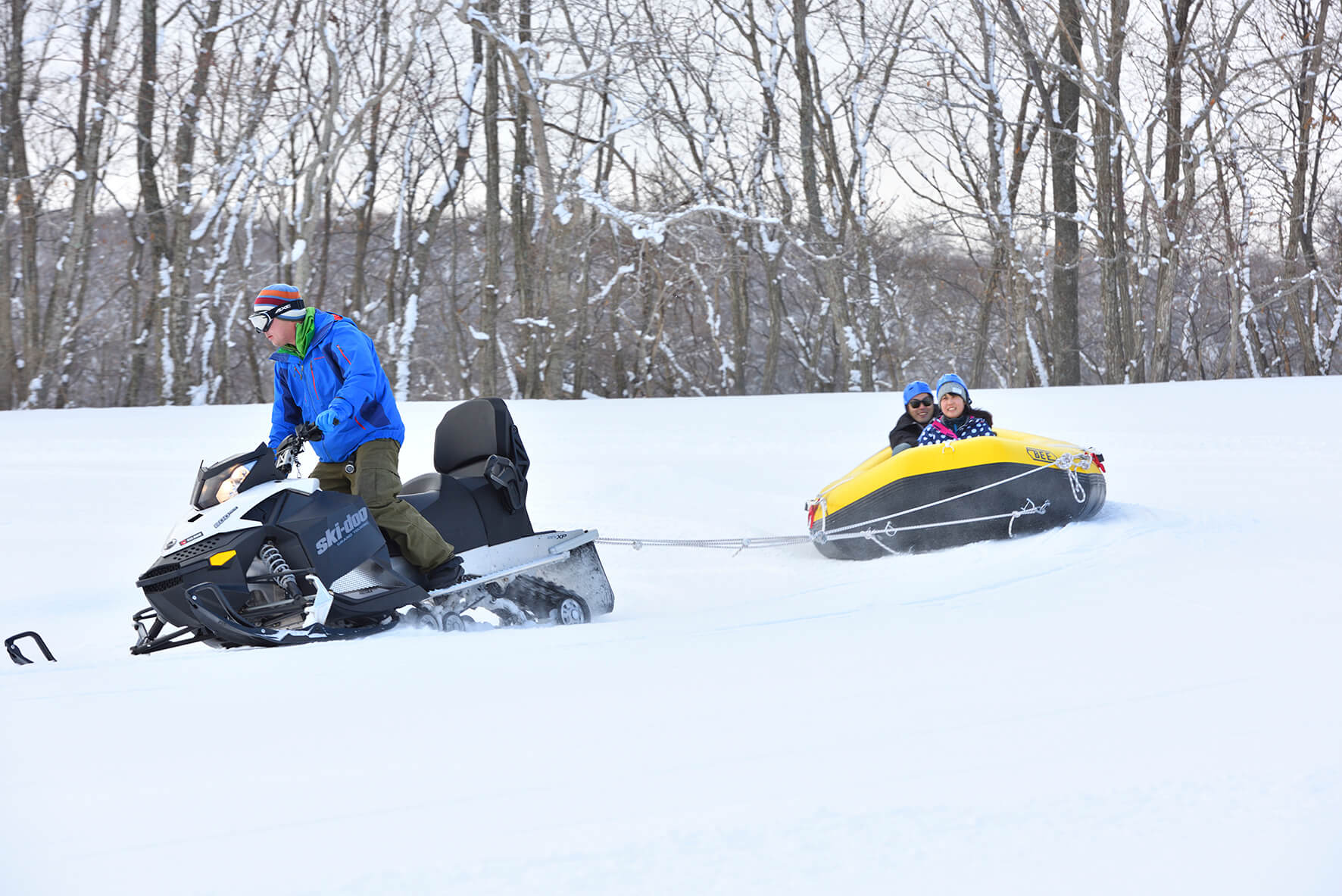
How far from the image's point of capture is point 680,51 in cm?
1418

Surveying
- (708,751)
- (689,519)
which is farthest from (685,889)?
(689,519)

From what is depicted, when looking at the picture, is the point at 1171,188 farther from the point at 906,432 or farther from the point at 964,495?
the point at 964,495

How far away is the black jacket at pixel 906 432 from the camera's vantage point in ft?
20.6

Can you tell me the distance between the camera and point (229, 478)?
323 cm

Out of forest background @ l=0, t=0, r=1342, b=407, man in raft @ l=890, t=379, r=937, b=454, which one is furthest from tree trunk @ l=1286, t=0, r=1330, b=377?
man in raft @ l=890, t=379, r=937, b=454

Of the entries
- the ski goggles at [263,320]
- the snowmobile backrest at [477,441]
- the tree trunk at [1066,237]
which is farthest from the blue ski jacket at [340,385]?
the tree trunk at [1066,237]

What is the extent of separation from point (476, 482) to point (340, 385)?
637 millimetres

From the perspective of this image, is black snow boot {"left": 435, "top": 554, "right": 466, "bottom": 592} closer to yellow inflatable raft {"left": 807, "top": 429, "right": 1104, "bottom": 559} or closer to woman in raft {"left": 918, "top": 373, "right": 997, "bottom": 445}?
yellow inflatable raft {"left": 807, "top": 429, "right": 1104, "bottom": 559}

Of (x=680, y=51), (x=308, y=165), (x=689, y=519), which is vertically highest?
(x=680, y=51)

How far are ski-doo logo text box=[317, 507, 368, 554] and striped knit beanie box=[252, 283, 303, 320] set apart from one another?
661mm

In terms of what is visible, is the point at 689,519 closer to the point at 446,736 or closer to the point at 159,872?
the point at 446,736

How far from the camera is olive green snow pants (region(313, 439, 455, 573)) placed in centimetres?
362

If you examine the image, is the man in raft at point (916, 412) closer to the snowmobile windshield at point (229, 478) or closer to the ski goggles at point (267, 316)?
the ski goggles at point (267, 316)

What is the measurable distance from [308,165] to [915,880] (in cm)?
1340
